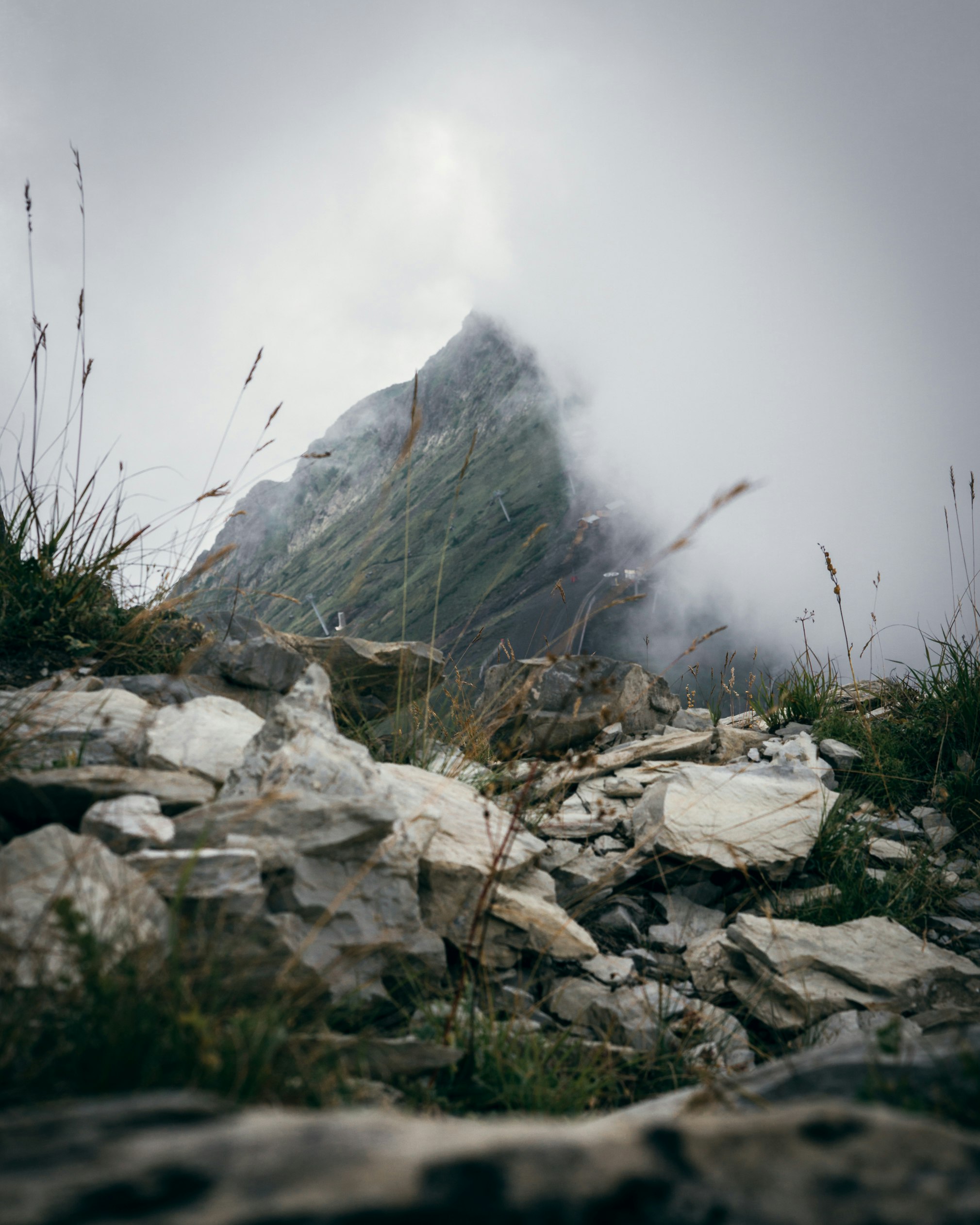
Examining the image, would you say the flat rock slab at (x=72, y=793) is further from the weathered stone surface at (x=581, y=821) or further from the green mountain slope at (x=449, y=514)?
the green mountain slope at (x=449, y=514)

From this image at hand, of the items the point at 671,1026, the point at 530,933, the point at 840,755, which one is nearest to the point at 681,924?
the point at 671,1026

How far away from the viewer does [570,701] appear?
207 inches

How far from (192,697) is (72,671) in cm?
60

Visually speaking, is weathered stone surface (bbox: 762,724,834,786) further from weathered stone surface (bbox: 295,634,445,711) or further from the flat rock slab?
the flat rock slab

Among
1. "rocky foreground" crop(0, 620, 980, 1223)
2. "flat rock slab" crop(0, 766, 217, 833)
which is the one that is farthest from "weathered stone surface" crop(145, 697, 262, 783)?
"flat rock slab" crop(0, 766, 217, 833)

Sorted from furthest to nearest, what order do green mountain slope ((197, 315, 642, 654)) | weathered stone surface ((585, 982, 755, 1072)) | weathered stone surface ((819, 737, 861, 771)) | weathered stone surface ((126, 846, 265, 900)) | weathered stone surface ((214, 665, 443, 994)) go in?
green mountain slope ((197, 315, 642, 654)) → weathered stone surface ((819, 737, 861, 771)) → weathered stone surface ((585, 982, 755, 1072)) → weathered stone surface ((214, 665, 443, 994)) → weathered stone surface ((126, 846, 265, 900))

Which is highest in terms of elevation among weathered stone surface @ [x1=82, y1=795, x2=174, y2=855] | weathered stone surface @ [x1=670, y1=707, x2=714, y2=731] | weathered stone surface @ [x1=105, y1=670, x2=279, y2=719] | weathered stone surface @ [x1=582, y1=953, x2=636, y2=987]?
weathered stone surface @ [x1=105, y1=670, x2=279, y2=719]

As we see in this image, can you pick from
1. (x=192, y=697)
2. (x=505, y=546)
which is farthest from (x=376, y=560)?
(x=192, y=697)

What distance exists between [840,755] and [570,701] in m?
1.98

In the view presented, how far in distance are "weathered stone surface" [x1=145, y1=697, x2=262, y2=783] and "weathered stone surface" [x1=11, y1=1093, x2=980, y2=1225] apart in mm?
1830

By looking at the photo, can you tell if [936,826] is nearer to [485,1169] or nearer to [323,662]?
[323,662]

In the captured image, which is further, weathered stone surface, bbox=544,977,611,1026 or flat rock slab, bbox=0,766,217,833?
weathered stone surface, bbox=544,977,611,1026

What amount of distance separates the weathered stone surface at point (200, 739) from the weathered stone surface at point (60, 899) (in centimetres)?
72

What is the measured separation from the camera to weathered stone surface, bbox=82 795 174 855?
1.93 meters
